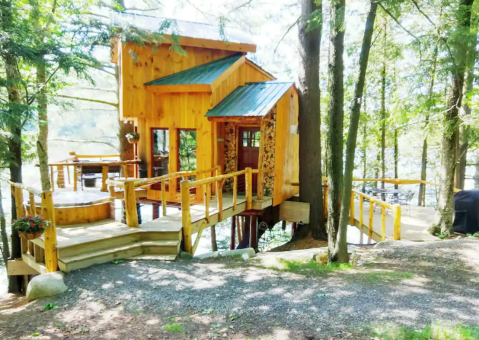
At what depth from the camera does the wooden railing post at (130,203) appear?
21.3 ft

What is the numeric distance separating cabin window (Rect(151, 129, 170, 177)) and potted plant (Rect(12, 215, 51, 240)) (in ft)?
16.3

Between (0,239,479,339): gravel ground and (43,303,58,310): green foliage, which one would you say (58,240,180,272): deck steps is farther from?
(43,303,58,310): green foliage

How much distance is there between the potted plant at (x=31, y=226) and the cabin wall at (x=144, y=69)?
15.5 feet

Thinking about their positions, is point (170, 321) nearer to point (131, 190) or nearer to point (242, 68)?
point (131, 190)

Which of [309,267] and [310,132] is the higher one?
[310,132]

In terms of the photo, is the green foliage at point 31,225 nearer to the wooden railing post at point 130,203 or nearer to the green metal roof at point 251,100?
the wooden railing post at point 130,203

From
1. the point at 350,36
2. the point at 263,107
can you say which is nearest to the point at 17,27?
the point at 263,107

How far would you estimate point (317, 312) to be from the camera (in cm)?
402

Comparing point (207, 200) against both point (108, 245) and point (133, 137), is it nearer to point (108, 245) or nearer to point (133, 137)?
point (108, 245)

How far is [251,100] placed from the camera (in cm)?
940

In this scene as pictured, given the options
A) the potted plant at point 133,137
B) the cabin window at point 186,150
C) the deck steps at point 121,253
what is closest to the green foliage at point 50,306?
the deck steps at point 121,253

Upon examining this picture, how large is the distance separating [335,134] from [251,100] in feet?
12.4

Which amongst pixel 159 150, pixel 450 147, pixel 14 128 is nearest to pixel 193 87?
pixel 159 150

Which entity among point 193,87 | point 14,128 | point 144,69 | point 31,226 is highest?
point 144,69
